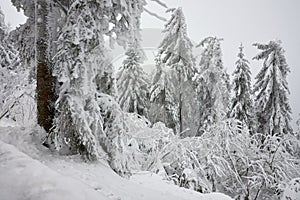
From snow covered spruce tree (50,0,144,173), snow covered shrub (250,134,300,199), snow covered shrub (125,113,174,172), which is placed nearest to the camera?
snow covered spruce tree (50,0,144,173)

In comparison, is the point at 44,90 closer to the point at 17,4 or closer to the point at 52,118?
the point at 52,118

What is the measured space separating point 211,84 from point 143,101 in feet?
15.6

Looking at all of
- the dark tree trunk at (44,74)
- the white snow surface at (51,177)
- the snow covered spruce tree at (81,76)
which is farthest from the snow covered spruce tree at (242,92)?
the dark tree trunk at (44,74)

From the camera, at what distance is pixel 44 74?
5.44 meters

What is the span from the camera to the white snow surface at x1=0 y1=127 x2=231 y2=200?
2.89m

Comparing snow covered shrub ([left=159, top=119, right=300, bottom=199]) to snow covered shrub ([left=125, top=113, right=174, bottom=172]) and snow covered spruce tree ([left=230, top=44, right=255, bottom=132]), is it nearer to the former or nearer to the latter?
snow covered shrub ([left=125, top=113, right=174, bottom=172])

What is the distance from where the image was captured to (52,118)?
5.55m

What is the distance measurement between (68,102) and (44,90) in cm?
80

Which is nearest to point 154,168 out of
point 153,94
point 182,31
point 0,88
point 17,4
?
point 17,4

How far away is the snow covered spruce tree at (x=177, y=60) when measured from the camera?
19.0 meters

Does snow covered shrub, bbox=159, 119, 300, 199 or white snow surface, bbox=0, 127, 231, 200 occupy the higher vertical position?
white snow surface, bbox=0, 127, 231, 200

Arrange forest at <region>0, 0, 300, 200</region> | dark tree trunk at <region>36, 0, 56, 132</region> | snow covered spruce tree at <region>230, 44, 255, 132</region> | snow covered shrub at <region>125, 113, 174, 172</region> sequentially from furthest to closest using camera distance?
snow covered spruce tree at <region>230, 44, 255, 132</region> < snow covered shrub at <region>125, 113, 174, 172</region> < dark tree trunk at <region>36, 0, 56, 132</region> < forest at <region>0, 0, 300, 200</region>

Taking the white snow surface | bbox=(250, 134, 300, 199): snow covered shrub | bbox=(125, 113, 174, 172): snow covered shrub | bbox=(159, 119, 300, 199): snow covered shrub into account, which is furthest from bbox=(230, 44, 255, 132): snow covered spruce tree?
the white snow surface

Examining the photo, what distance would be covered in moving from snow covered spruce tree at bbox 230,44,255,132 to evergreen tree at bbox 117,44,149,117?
20.4ft
